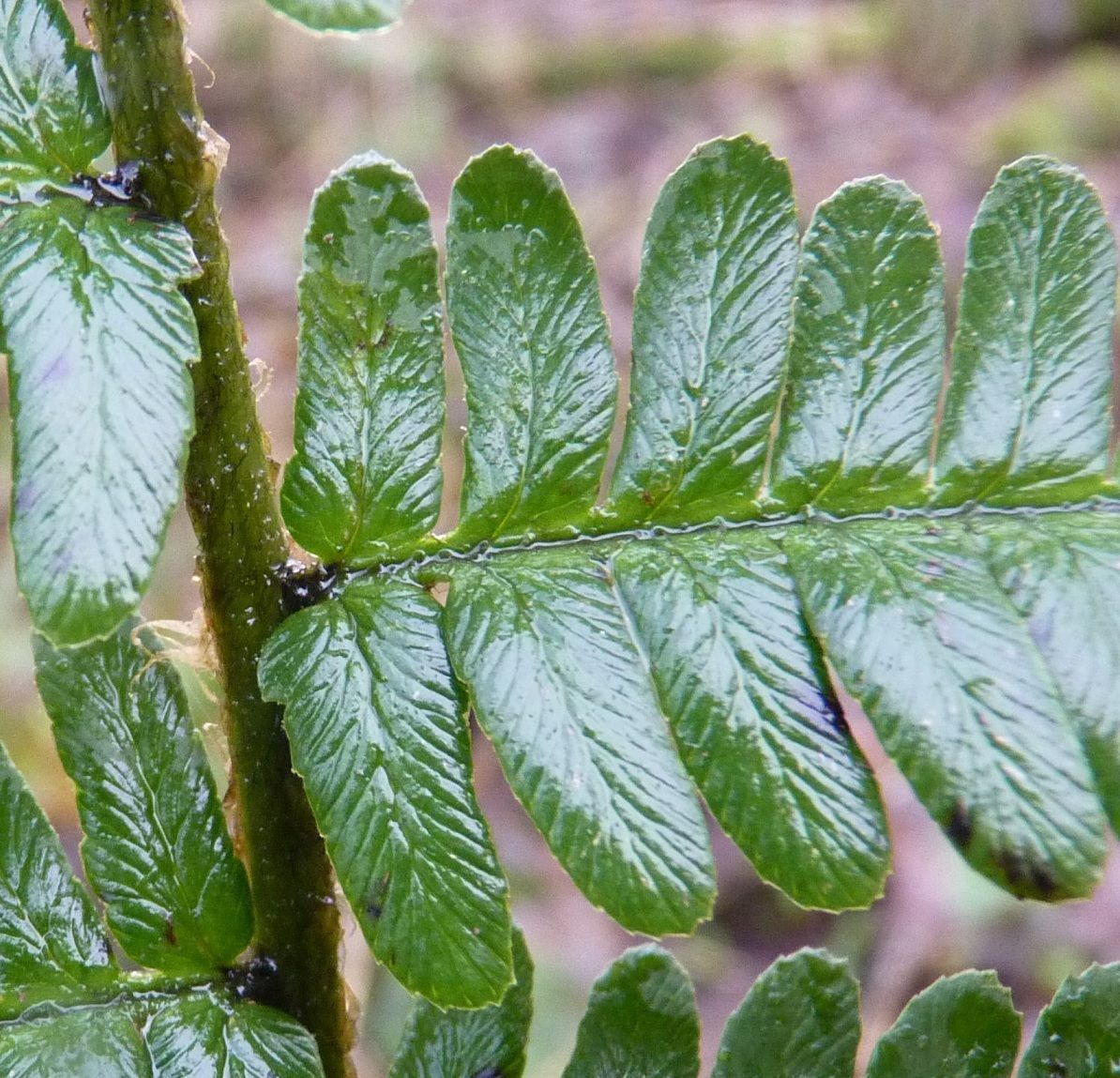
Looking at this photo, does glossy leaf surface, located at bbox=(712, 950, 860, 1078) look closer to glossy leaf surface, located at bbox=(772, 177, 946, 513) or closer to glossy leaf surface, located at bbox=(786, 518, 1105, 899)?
glossy leaf surface, located at bbox=(786, 518, 1105, 899)

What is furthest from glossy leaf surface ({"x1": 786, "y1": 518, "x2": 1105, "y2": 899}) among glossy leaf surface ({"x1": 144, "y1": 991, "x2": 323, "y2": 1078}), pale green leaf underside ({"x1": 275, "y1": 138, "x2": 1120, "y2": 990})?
glossy leaf surface ({"x1": 144, "y1": 991, "x2": 323, "y2": 1078})

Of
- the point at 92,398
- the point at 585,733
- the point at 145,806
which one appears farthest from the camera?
the point at 145,806

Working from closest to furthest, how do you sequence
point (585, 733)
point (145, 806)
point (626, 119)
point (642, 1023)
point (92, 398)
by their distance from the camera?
point (92, 398)
point (585, 733)
point (145, 806)
point (642, 1023)
point (626, 119)

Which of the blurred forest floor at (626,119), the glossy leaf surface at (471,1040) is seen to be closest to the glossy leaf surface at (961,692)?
the glossy leaf surface at (471,1040)

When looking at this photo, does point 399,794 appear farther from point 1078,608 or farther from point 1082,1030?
point 1082,1030

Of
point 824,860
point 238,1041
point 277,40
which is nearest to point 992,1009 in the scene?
point 824,860

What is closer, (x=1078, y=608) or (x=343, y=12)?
(x=343, y=12)

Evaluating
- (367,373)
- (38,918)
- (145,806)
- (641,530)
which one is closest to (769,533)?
(641,530)
